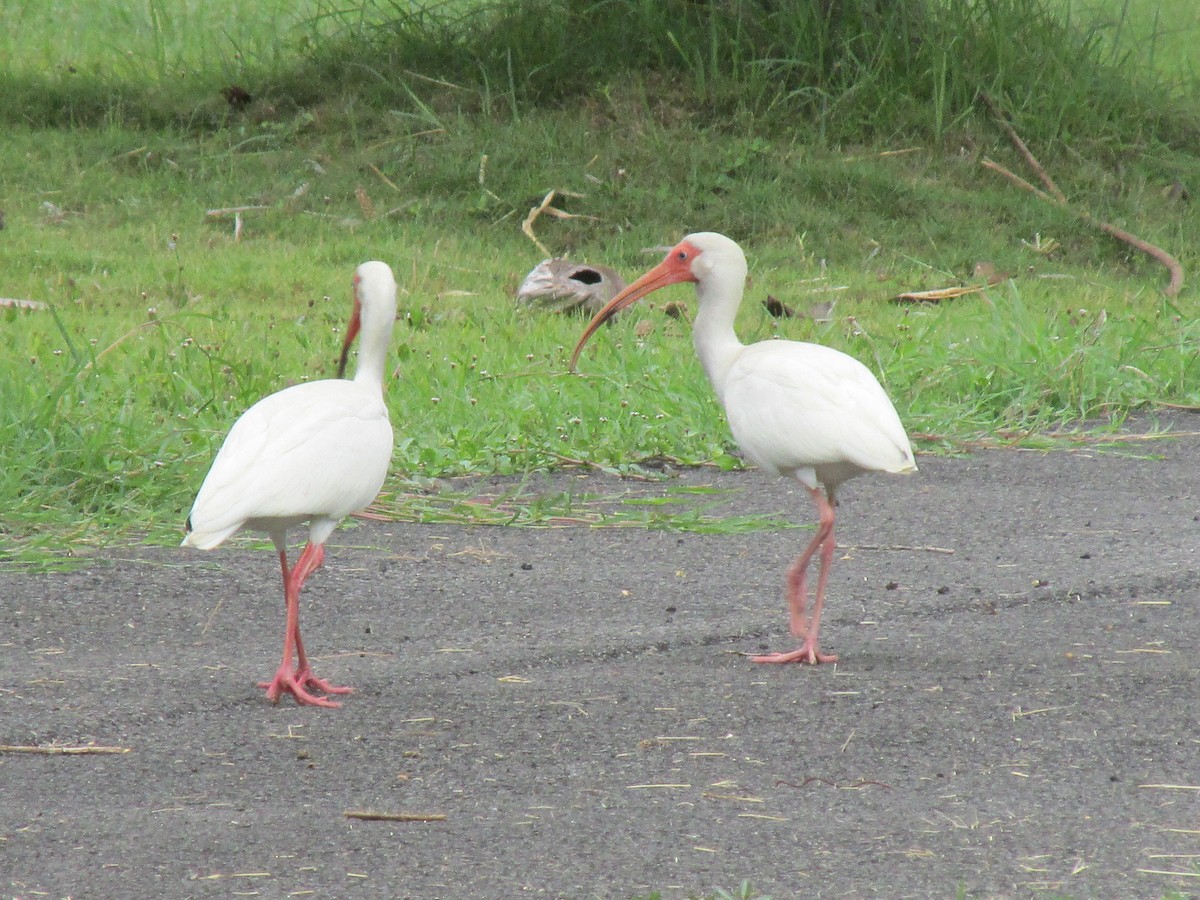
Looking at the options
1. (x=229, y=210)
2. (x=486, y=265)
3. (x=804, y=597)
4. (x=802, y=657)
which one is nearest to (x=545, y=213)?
(x=486, y=265)

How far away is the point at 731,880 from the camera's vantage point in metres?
2.93

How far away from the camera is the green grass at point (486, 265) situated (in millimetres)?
6160

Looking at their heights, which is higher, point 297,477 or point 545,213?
point 297,477

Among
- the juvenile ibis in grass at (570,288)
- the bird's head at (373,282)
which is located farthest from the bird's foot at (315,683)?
the juvenile ibis in grass at (570,288)

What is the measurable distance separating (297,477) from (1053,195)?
804 centimetres

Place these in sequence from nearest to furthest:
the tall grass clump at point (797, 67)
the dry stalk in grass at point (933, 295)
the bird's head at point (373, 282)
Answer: the bird's head at point (373, 282)
the dry stalk in grass at point (933, 295)
the tall grass clump at point (797, 67)

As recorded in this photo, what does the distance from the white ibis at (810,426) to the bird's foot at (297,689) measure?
3.60 ft

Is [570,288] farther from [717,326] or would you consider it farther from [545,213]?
[717,326]

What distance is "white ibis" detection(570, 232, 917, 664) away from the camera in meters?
4.31

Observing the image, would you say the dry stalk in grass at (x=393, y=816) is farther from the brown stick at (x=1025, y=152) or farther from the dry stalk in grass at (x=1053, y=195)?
the brown stick at (x=1025, y=152)

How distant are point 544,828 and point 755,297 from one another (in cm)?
617

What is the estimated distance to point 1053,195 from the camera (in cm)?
1088

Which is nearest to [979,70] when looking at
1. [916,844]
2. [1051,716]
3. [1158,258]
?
[1158,258]

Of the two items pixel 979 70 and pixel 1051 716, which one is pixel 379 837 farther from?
pixel 979 70
